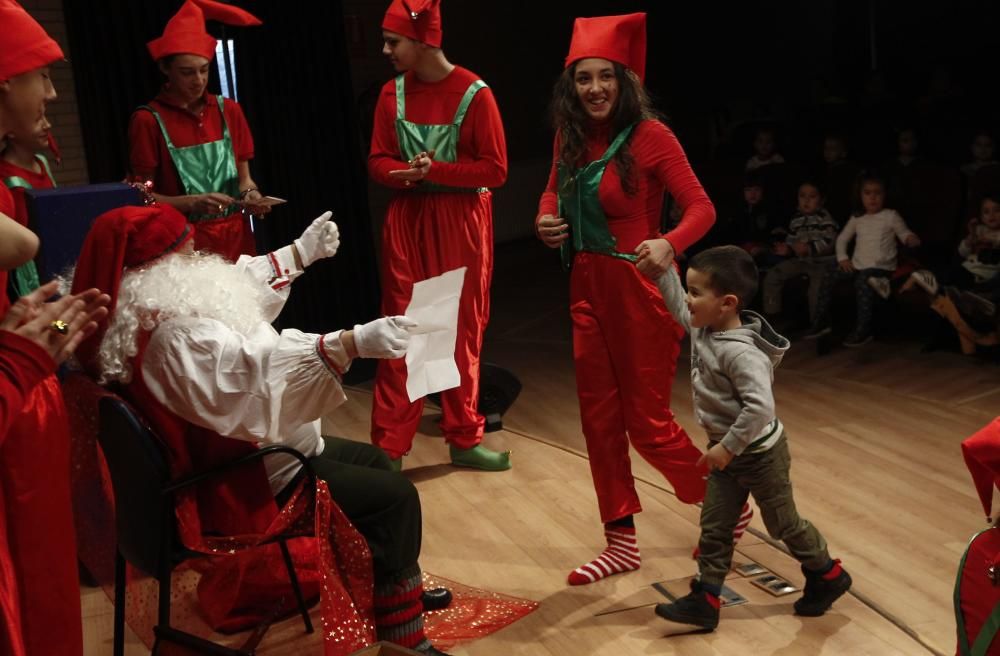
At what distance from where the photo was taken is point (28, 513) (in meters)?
1.96

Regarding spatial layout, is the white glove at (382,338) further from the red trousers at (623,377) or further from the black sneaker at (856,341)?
the black sneaker at (856,341)

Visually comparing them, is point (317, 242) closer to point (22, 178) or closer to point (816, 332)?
point (22, 178)

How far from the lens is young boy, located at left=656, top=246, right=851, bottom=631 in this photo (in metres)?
2.66


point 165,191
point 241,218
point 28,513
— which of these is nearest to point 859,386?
point 241,218

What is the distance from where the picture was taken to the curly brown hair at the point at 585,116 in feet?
9.84

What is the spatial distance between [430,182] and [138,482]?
1941 millimetres

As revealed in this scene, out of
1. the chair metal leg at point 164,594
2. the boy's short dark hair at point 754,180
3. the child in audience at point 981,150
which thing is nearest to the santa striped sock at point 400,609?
the chair metal leg at point 164,594

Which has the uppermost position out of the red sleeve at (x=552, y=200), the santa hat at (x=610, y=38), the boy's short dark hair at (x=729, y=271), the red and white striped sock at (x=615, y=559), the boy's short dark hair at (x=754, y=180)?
the santa hat at (x=610, y=38)

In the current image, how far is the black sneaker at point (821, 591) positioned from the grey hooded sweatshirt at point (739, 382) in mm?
422

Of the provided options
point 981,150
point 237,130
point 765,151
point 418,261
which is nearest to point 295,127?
point 237,130

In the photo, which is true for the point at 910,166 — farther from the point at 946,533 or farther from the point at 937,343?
the point at 946,533

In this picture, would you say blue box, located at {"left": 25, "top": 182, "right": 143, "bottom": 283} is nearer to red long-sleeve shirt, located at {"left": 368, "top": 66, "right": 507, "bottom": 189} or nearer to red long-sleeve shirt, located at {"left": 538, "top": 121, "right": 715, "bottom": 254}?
red long-sleeve shirt, located at {"left": 368, "top": 66, "right": 507, "bottom": 189}

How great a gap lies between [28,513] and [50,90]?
91cm

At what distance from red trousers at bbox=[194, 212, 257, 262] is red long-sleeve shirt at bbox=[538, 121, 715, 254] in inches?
71.9
